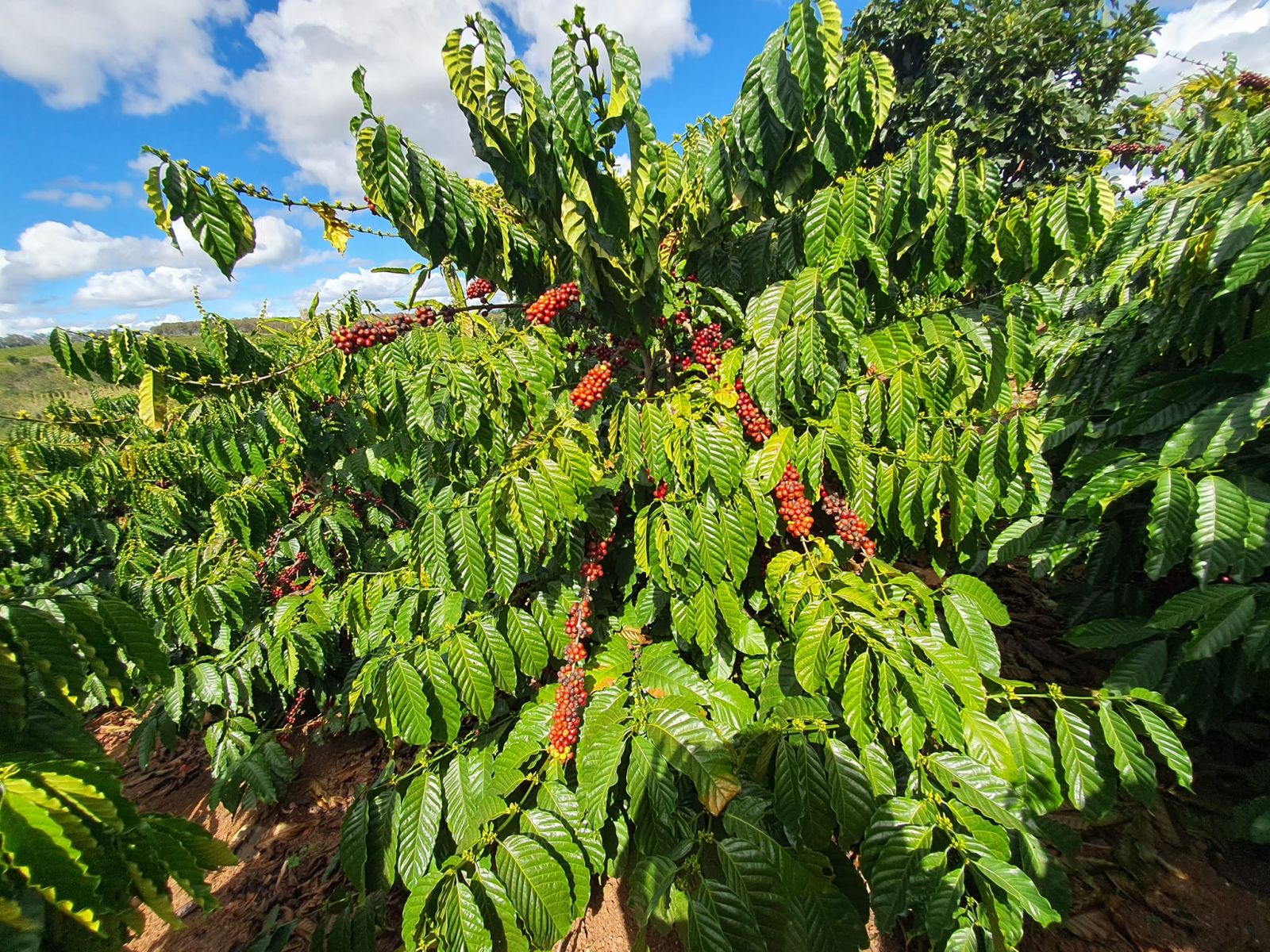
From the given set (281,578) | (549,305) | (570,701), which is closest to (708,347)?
(549,305)

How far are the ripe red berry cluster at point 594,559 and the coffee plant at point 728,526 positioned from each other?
0.02 m

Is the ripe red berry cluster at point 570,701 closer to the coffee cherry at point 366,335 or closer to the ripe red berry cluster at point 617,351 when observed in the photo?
the ripe red berry cluster at point 617,351

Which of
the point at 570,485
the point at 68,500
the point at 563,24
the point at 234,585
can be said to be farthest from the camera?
the point at 68,500

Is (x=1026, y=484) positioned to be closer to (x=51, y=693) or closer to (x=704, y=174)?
(x=704, y=174)

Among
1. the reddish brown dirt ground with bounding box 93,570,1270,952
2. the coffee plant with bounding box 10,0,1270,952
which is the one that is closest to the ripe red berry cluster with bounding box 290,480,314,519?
the coffee plant with bounding box 10,0,1270,952

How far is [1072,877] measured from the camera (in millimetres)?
2258

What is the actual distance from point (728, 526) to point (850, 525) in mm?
459

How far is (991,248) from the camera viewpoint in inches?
78.9

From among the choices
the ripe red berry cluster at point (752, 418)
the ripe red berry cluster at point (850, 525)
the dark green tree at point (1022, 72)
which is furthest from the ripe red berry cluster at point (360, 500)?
the dark green tree at point (1022, 72)

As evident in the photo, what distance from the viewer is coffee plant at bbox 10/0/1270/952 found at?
1257 mm

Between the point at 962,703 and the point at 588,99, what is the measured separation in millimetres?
1858

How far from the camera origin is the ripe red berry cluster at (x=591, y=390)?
1786mm

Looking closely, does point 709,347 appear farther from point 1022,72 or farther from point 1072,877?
point 1022,72

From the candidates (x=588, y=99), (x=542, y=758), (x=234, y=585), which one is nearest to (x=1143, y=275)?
(x=588, y=99)
